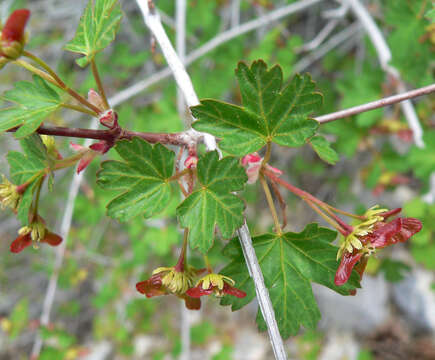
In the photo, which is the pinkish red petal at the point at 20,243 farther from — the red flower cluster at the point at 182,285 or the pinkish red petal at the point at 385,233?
the pinkish red petal at the point at 385,233

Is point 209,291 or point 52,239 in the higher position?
point 52,239

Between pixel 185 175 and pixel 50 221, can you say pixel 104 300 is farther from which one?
pixel 185 175

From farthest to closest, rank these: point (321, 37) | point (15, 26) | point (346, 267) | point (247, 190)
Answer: point (247, 190)
point (321, 37)
point (346, 267)
point (15, 26)

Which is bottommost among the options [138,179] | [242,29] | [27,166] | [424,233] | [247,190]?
[138,179]

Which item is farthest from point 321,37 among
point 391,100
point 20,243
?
point 20,243

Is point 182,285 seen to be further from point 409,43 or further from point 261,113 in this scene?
point 409,43

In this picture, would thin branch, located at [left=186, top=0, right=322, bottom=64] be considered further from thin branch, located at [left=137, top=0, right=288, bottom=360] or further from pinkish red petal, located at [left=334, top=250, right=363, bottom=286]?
pinkish red petal, located at [left=334, top=250, right=363, bottom=286]

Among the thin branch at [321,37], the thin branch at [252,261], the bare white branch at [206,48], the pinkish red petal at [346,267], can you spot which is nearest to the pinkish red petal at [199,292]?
the thin branch at [252,261]
